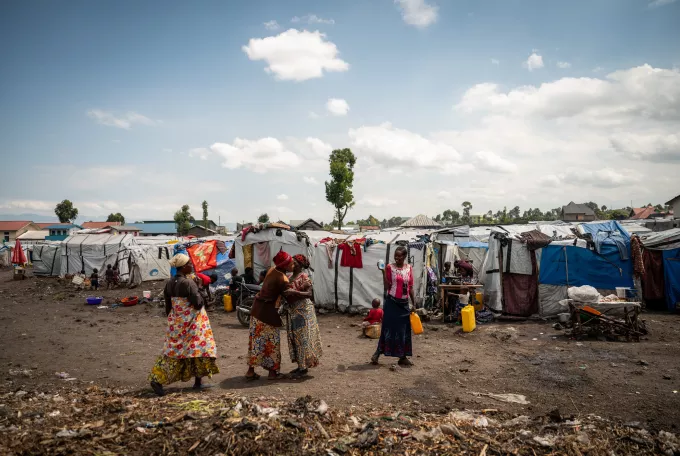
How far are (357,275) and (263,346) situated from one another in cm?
663

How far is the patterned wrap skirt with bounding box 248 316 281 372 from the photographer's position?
5848 millimetres

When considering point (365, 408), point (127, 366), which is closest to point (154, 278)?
point (127, 366)

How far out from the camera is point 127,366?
7047 mm

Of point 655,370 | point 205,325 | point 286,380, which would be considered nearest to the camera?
point 205,325

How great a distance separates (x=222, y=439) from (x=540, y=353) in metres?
6.39

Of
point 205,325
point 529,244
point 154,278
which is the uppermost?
point 529,244

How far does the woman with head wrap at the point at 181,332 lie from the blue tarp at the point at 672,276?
13166 mm

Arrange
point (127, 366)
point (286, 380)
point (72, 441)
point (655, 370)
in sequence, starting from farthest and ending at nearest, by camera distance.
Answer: point (127, 366), point (655, 370), point (286, 380), point (72, 441)

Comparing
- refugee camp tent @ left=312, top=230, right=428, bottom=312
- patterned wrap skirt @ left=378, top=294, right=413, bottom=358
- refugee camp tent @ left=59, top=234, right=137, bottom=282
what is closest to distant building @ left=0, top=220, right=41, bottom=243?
refugee camp tent @ left=59, top=234, right=137, bottom=282

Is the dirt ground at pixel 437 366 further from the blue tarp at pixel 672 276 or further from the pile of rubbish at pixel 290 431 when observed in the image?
the blue tarp at pixel 672 276

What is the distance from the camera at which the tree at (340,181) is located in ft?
130

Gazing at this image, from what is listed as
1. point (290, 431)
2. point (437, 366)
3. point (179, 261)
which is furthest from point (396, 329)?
point (179, 261)

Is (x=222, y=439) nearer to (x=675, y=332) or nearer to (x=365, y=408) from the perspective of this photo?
(x=365, y=408)

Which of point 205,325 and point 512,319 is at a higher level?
point 205,325
